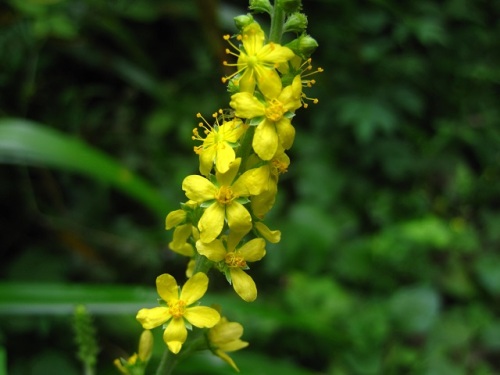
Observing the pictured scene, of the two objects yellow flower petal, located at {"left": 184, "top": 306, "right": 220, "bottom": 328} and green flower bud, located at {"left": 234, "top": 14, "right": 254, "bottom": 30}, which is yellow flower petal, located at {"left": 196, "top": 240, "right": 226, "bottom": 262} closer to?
yellow flower petal, located at {"left": 184, "top": 306, "right": 220, "bottom": 328}

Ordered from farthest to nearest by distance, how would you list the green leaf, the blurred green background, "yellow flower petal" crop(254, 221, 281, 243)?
the blurred green background
the green leaf
"yellow flower petal" crop(254, 221, 281, 243)

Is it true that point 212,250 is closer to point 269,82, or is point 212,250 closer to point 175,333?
point 175,333

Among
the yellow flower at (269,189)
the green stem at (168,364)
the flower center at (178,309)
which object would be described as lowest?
the green stem at (168,364)

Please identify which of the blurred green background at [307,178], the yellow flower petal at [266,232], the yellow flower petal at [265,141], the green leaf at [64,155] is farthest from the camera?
the blurred green background at [307,178]

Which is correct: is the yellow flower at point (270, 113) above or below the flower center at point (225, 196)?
above

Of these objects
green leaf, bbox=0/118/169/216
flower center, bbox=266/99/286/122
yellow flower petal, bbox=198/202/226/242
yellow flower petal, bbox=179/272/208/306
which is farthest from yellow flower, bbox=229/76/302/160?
green leaf, bbox=0/118/169/216

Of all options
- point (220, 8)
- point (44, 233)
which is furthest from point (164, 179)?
point (220, 8)

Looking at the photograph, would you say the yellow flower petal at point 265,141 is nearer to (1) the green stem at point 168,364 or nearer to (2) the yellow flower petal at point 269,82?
(2) the yellow flower petal at point 269,82

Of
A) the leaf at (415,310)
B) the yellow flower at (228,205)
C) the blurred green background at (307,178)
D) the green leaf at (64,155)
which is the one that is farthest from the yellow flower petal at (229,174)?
the leaf at (415,310)

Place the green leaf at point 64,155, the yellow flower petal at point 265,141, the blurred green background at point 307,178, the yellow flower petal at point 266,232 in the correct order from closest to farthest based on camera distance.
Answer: the yellow flower petal at point 265,141, the yellow flower petal at point 266,232, the green leaf at point 64,155, the blurred green background at point 307,178
